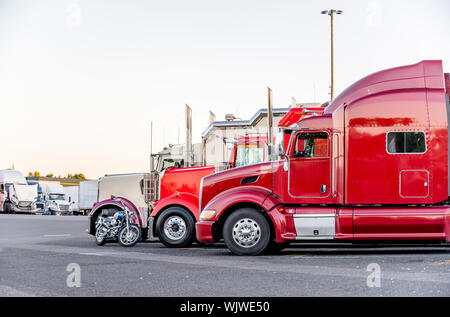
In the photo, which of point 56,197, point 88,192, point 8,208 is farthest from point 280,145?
point 56,197

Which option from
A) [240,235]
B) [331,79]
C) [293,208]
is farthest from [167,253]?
[331,79]

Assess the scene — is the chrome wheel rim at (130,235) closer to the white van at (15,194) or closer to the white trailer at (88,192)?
the white trailer at (88,192)

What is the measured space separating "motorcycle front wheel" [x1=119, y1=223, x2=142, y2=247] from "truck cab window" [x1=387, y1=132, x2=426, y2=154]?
20.8 feet

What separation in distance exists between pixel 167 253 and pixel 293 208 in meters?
2.80

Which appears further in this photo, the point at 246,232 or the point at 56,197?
the point at 56,197

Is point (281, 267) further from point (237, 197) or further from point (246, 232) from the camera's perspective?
point (237, 197)

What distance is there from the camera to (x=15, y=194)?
162 ft

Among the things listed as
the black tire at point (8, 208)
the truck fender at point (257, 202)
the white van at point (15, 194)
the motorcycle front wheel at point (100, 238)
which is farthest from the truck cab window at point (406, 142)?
the black tire at point (8, 208)

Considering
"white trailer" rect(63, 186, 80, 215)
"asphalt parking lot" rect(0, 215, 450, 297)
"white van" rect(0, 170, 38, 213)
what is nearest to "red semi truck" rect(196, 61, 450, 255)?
"asphalt parking lot" rect(0, 215, 450, 297)

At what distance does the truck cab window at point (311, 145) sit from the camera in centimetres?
1148

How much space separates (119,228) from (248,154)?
Result: 12.0ft

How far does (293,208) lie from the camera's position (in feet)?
37.4

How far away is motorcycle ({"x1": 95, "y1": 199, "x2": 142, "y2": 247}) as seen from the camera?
14406mm
